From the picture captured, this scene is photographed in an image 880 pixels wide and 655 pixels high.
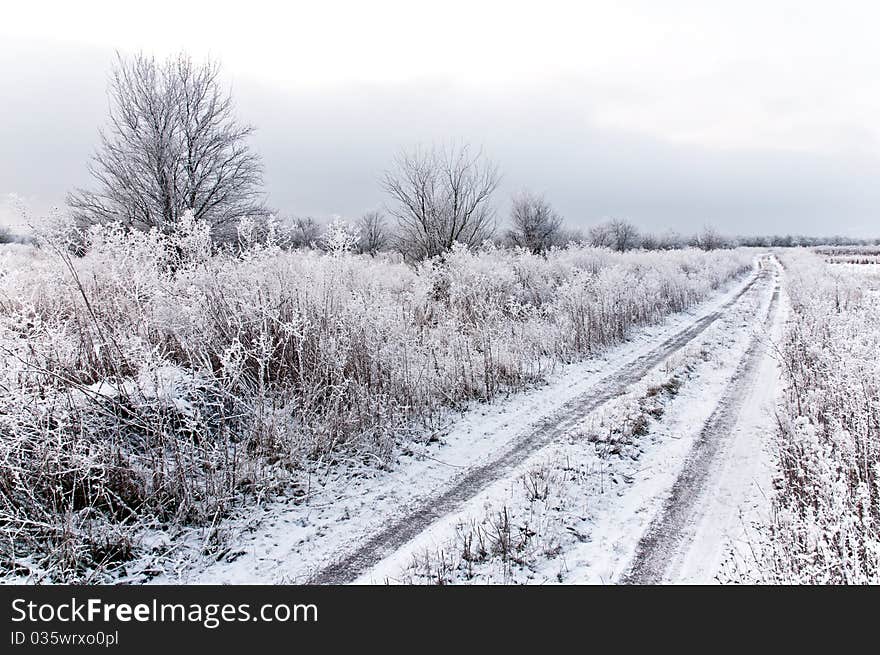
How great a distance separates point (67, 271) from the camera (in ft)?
20.5

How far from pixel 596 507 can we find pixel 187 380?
5.09 metres

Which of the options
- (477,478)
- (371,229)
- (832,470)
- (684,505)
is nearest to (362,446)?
(477,478)

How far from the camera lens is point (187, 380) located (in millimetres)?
A: 5727

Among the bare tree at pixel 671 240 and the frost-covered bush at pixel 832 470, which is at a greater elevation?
the bare tree at pixel 671 240

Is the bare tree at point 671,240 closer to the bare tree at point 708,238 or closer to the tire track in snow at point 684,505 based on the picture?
the bare tree at point 708,238

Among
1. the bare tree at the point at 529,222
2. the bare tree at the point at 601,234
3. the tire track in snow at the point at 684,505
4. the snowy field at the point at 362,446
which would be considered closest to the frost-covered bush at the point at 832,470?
the snowy field at the point at 362,446

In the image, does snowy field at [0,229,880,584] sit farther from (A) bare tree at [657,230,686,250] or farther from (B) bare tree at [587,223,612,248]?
(A) bare tree at [657,230,686,250]

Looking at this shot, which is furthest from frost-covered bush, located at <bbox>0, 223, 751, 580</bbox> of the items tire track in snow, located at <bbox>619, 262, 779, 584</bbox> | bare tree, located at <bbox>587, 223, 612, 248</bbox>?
bare tree, located at <bbox>587, 223, 612, 248</bbox>

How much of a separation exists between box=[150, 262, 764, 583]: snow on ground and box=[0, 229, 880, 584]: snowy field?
28 millimetres

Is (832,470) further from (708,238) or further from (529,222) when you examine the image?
(708,238)

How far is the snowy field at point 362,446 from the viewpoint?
Result: 3.91 m

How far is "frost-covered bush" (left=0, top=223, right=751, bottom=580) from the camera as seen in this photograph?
4152 mm

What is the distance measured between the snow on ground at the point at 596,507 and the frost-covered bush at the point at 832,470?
389mm
